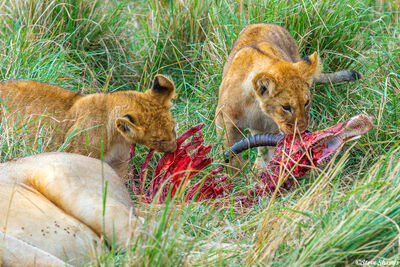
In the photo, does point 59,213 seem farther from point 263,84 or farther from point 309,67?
point 309,67

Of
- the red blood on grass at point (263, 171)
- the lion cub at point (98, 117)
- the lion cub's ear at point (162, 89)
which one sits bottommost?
the red blood on grass at point (263, 171)

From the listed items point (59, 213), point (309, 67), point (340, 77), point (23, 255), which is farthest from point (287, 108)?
point (23, 255)

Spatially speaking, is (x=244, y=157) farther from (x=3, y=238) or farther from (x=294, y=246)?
(x=3, y=238)

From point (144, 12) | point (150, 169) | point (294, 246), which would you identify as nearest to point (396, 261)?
point (294, 246)

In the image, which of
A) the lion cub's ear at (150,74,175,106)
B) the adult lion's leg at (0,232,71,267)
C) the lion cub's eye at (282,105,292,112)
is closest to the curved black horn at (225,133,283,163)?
the lion cub's eye at (282,105,292,112)

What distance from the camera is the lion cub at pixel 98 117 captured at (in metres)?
4.61

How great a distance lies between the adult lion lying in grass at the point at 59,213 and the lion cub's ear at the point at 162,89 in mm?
1140

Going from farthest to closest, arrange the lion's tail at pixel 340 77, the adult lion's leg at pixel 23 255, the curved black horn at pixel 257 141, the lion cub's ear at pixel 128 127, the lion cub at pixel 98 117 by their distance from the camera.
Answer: the lion's tail at pixel 340 77 < the curved black horn at pixel 257 141 < the lion cub at pixel 98 117 < the lion cub's ear at pixel 128 127 < the adult lion's leg at pixel 23 255

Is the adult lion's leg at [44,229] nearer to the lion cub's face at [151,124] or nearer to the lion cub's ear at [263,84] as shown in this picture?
the lion cub's face at [151,124]

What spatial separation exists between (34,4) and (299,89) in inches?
122

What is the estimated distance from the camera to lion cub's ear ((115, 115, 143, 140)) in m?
4.46

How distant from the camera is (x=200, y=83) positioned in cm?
646

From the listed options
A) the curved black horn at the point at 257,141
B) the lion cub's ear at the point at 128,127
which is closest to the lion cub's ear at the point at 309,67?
the curved black horn at the point at 257,141

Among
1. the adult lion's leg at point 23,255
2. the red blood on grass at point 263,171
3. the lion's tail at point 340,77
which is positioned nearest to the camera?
the adult lion's leg at point 23,255
